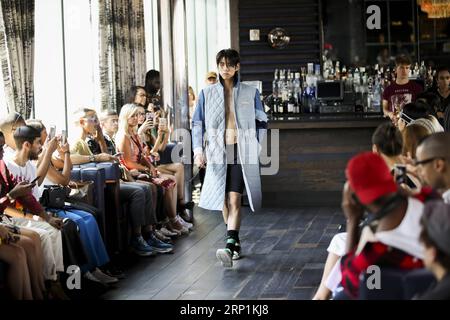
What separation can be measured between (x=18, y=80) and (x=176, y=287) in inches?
66.0

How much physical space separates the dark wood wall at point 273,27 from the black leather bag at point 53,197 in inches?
265

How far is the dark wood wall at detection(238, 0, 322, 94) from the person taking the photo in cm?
1223

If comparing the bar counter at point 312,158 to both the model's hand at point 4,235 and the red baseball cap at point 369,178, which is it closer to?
the model's hand at point 4,235

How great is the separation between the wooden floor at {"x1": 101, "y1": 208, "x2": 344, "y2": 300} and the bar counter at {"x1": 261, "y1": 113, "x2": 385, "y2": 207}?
94 cm

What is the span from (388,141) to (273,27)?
8.73 metres

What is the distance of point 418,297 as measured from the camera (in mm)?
2781

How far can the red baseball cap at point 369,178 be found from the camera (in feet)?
9.23

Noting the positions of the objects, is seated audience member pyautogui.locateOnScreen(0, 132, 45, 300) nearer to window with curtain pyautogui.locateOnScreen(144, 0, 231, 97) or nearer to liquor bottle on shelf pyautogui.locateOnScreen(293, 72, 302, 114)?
liquor bottle on shelf pyautogui.locateOnScreen(293, 72, 302, 114)

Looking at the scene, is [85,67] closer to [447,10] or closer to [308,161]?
[308,161]

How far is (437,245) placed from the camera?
2604 millimetres

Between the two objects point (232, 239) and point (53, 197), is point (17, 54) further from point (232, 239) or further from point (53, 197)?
point (232, 239)

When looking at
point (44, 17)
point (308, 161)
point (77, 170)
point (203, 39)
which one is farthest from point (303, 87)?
point (77, 170)

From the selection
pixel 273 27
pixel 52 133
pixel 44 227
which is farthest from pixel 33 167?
pixel 273 27

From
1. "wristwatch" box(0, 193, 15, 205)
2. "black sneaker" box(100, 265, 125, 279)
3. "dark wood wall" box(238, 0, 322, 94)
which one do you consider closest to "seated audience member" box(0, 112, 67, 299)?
"wristwatch" box(0, 193, 15, 205)
